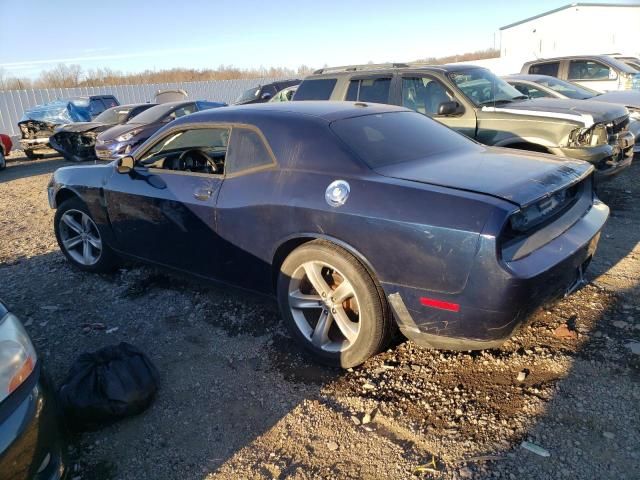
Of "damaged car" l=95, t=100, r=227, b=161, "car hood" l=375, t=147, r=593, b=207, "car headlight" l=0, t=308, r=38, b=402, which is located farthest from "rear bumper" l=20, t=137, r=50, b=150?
"car hood" l=375, t=147, r=593, b=207

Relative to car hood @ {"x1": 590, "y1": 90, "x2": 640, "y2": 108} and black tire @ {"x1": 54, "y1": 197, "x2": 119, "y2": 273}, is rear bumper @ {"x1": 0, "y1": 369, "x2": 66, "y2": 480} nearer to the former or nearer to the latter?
black tire @ {"x1": 54, "y1": 197, "x2": 119, "y2": 273}

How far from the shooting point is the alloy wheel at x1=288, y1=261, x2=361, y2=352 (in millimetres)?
2996

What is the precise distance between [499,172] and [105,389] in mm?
2550

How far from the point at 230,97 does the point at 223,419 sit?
29.8 m

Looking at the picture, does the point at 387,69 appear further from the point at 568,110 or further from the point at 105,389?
the point at 105,389

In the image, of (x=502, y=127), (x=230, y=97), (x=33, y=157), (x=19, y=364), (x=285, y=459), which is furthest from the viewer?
(x=230, y=97)

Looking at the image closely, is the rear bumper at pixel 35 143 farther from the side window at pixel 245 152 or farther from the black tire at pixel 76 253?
the side window at pixel 245 152

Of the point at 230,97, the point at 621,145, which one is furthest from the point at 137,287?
the point at 230,97

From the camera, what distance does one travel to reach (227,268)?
11.8 feet

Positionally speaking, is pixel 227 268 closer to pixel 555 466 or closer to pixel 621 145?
pixel 555 466

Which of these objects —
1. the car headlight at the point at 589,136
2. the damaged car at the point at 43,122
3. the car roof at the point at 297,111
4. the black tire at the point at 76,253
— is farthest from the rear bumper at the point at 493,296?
the damaged car at the point at 43,122

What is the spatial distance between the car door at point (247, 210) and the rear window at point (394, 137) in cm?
55

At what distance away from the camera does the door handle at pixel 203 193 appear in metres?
3.56

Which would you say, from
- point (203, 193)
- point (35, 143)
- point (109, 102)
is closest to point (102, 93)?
point (109, 102)
